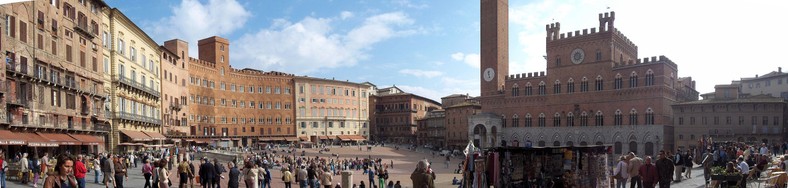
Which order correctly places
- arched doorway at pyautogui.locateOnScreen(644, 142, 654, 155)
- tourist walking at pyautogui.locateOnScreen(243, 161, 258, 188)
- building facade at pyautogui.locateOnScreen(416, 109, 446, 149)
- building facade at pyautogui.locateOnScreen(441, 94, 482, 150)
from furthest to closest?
1. building facade at pyautogui.locateOnScreen(416, 109, 446, 149)
2. building facade at pyautogui.locateOnScreen(441, 94, 482, 150)
3. arched doorway at pyautogui.locateOnScreen(644, 142, 654, 155)
4. tourist walking at pyautogui.locateOnScreen(243, 161, 258, 188)

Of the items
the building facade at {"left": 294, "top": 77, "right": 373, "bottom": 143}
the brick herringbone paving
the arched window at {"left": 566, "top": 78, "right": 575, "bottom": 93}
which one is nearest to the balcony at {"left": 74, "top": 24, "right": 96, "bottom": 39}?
the brick herringbone paving

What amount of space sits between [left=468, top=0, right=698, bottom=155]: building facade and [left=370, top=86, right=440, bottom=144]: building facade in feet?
78.5

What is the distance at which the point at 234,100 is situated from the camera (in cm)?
6400

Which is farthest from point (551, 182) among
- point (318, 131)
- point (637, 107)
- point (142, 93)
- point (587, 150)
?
point (318, 131)

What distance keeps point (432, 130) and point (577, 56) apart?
2876 centimetres

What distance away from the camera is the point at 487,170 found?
10.4 m

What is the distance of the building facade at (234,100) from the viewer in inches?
2330

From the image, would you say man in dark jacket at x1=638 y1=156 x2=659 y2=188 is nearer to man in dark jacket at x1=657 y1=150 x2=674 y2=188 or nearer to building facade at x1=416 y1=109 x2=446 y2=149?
man in dark jacket at x1=657 y1=150 x2=674 y2=188

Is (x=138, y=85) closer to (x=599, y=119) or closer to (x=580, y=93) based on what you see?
(x=580, y=93)

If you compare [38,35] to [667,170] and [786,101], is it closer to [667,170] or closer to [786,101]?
[667,170]

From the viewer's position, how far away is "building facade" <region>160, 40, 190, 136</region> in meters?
49.7

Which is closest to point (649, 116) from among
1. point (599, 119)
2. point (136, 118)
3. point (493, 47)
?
point (599, 119)

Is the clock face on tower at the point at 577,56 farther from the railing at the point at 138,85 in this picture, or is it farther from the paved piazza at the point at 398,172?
the railing at the point at 138,85

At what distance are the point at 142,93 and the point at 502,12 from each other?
40.1m
